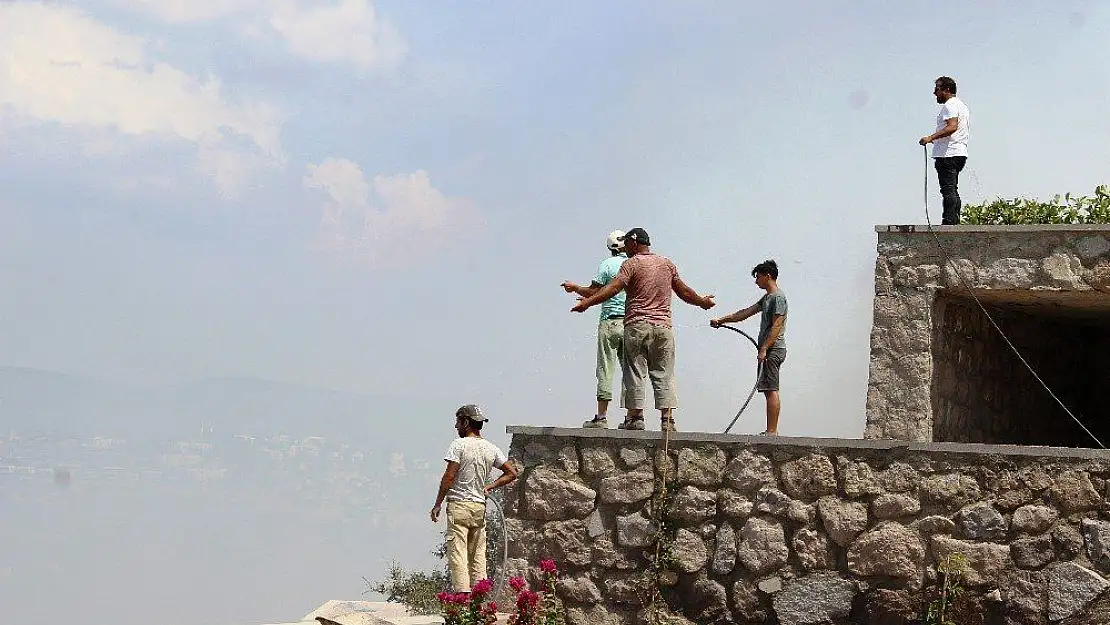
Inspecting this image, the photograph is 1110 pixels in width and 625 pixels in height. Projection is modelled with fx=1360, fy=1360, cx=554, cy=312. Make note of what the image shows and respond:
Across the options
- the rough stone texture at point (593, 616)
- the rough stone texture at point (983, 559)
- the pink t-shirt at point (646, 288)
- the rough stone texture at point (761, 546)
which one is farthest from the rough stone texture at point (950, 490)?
the rough stone texture at point (593, 616)

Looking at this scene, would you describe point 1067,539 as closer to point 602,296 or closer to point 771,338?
point 771,338

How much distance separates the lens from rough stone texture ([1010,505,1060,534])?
8.81 m

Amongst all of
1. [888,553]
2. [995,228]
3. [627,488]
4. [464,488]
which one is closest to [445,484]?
[464,488]

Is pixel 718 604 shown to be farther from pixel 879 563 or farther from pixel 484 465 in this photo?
pixel 484 465

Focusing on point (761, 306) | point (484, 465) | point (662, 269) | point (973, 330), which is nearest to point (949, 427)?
point (973, 330)

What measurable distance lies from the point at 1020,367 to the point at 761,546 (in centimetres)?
431

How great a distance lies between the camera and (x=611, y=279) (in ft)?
33.3

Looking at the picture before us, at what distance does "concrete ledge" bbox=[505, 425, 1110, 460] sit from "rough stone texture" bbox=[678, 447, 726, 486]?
0.08m

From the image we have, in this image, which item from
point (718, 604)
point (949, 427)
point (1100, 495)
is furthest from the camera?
point (949, 427)

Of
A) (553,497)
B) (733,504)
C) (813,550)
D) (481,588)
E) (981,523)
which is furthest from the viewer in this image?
(553,497)

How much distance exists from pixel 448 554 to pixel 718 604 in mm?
2010

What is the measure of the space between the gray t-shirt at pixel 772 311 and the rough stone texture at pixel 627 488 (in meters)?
1.35

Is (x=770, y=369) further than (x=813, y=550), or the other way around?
(x=770, y=369)

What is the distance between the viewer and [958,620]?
8.97 metres
